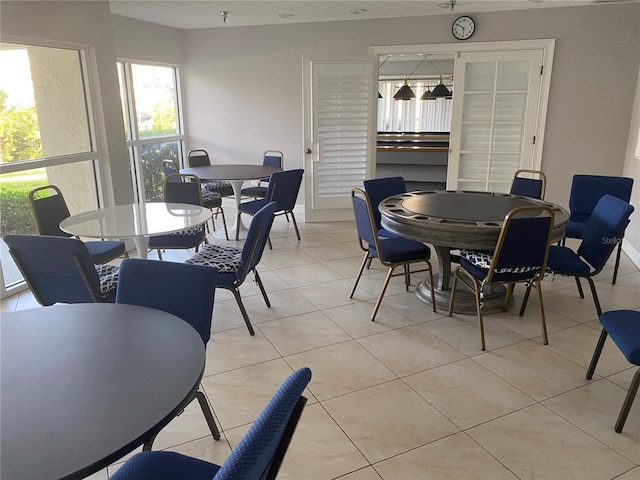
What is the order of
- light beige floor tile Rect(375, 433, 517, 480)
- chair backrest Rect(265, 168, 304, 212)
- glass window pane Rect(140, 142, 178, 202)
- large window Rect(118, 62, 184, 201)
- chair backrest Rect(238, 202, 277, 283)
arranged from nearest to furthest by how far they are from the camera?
light beige floor tile Rect(375, 433, 517, 480), chair backrest Rect(238, 202, 277, 283), chair backrest Rect(265, 168, 304, 212), large window Rect(118, 62, 184, 201), glass window pane Rect(140, 142, 178, 202)

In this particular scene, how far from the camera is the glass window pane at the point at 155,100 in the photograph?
5938 mm

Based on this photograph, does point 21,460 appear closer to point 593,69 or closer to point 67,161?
point 67,161

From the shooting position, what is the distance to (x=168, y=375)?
48.3 inches

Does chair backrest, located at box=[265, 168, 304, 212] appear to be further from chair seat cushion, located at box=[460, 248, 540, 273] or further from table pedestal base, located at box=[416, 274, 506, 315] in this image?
chair seat cushion, located at box=[460, 248, 540, 273]

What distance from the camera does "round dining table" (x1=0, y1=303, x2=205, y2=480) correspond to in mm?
961

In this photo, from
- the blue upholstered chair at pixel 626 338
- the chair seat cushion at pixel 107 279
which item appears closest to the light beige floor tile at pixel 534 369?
the blue upholstered chair at pixel 626 338

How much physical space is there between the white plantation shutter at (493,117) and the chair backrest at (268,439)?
504 cm

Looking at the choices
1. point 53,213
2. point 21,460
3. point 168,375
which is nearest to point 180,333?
point 168,375

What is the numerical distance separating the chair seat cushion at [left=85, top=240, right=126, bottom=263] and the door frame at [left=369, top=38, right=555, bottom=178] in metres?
3.89

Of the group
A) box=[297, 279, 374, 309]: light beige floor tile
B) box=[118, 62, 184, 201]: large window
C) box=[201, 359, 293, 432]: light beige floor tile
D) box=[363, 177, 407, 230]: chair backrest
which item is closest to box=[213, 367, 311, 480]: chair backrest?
box=[201, 359, 293, 432]: light beige floor tile

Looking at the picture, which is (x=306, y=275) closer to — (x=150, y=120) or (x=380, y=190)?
(x=380, y=190)

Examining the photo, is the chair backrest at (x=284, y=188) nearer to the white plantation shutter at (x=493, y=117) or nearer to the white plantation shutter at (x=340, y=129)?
the white plantation shutter at (x=340, y=129)

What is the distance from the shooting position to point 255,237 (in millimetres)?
2797

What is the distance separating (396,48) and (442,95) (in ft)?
9.54
